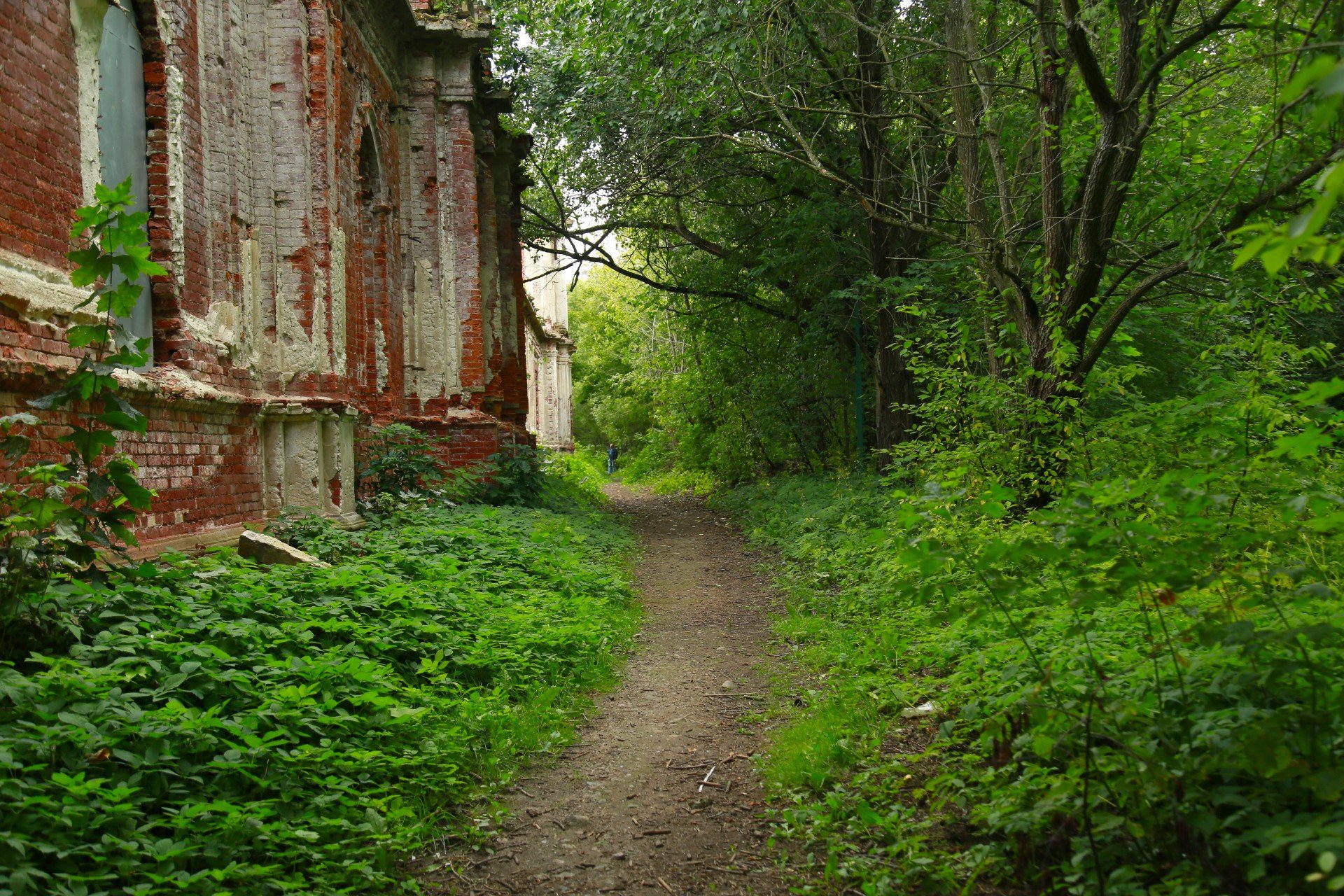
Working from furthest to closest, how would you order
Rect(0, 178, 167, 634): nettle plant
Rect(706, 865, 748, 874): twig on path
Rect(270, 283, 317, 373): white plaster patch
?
Rect(270, 283, 317, 373): white plaster patch → Rect(0, 178, 167, 634): nettle plant → Rect(706, 865, 748, 874): twig on path

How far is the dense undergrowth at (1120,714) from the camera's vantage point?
254 cm

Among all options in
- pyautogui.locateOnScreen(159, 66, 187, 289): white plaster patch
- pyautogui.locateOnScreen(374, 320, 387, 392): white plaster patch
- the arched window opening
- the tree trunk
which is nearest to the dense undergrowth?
pyautogui.locateOnScreen(159, 66, 187, 289): white plaster patch

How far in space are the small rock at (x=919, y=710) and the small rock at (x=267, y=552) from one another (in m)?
3.92

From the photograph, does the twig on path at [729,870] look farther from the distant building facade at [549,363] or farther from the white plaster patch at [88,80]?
the distant building facade at [549,363]

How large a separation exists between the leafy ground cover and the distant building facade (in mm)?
27014

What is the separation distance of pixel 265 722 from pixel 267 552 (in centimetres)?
313

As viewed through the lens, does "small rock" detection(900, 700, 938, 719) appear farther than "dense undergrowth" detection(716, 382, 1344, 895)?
Yes

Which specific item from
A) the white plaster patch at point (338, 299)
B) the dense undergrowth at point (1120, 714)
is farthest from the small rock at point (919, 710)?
the white plaster patch at point (338, 299)

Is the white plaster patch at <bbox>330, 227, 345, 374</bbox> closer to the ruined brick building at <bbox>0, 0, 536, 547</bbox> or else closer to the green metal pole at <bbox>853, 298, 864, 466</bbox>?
the ruined brick building at <bbox>0, 0, 536, 547</bbox>

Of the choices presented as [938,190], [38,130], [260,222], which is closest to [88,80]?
[38,130]

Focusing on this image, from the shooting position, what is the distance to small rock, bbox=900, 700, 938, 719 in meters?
4.67

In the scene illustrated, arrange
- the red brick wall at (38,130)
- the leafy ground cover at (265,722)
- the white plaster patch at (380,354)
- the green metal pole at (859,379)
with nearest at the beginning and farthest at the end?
the leafy ground cover at (265,722) → the red brick wall at (38,130) → the white plaster patch at (380,354) → the green metal pole at (859,379)

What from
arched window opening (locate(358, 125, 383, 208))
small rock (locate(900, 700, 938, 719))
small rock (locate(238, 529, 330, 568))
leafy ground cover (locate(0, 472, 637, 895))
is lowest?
small rock (locate(900, 700, 938, 719))

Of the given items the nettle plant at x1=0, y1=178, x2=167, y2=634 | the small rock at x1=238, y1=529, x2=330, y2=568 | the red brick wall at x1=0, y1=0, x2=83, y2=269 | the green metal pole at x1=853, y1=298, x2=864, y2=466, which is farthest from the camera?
the green metal pole at x1=853, y1=298, x2=864, y2=466
